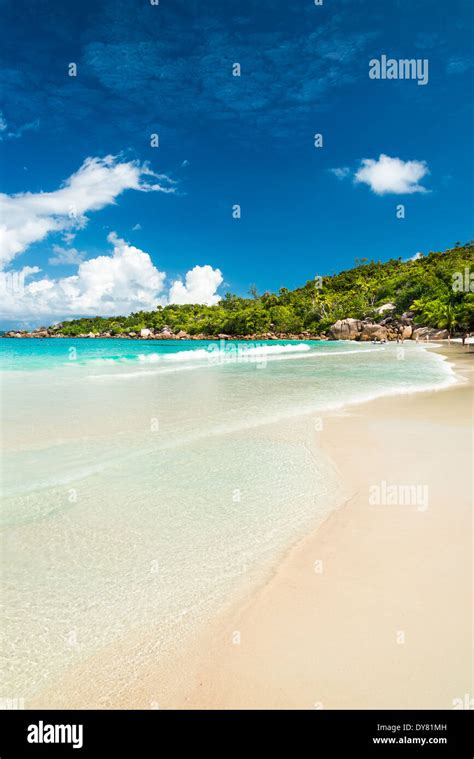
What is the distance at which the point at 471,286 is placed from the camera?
5806 centimetres

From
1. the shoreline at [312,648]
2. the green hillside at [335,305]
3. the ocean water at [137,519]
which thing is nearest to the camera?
the shoreline at [312,648]

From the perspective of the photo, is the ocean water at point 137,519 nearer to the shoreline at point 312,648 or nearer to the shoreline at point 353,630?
the shoreline at point 312,648

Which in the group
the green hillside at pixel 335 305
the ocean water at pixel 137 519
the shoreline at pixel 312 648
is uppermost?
the green hillside at pixel 335 305

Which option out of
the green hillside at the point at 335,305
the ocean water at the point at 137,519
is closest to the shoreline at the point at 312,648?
the ocean water at the point at 137,519

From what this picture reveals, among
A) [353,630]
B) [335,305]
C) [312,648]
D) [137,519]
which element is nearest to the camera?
[312,648]

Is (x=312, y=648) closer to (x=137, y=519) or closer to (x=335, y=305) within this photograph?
(x=137, y=519)

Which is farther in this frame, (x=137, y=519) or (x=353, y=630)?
(x=137, y=519)

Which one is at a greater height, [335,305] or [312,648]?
[335,305]

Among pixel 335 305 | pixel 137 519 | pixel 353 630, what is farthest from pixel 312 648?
pixel 335 305

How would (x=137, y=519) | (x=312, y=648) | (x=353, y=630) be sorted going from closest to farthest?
(x=312, y=648), (x=353, y=630), (x=137, y=519)

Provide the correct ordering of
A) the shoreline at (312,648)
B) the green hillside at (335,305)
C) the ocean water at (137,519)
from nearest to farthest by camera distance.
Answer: the shoreline at (312,648) → the ocean water at (137,519) → the green hillside at (335,305)
